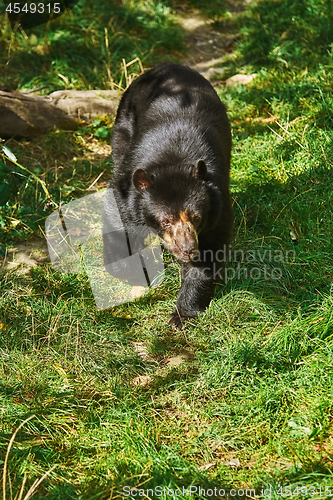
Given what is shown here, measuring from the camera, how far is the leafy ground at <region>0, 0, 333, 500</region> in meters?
2.74

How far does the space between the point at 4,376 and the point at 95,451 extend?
2.85 ft

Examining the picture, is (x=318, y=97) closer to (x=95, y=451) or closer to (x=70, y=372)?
(x=70, y=372)

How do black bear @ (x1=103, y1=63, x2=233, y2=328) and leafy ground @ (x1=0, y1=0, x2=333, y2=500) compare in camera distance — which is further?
black bear @ (x1=103, y1=63, x2=233, y2=328)

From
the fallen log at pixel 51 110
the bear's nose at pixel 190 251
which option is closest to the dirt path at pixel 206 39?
the fallen log at pixel 51 110

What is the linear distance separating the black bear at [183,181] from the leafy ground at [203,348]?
0.42m

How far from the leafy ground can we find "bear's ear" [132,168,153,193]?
39.0 inches

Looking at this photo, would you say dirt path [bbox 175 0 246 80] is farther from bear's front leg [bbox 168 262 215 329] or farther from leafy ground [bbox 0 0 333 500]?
bear's front leg [bbox 168 262 215 329]

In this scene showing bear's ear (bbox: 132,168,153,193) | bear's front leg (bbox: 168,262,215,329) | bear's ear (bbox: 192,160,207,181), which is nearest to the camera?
bear's ear (bbox: 192,160,207,181)

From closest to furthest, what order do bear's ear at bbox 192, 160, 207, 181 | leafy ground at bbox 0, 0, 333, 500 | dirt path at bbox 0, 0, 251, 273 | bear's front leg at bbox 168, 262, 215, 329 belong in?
1. leafy ground at bbox 0, 0, 333, 500
2. bear's ear at bbox 192, 160, 207, 181
3. bear's front leg at bbox 168, 262, 215, 329
4. dirt path at bbox 0, 0, 251, 273

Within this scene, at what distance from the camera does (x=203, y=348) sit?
12.1 feet

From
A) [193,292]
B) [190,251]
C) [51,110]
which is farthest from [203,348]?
[51,110]

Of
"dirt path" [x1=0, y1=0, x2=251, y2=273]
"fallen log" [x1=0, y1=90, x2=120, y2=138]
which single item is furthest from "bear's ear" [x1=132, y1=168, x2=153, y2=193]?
"dirt path" [x1=0, y1=0, x2=251, y2=273]

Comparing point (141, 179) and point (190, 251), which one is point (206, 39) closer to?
point (141, 179)

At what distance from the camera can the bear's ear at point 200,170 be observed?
134 inches
